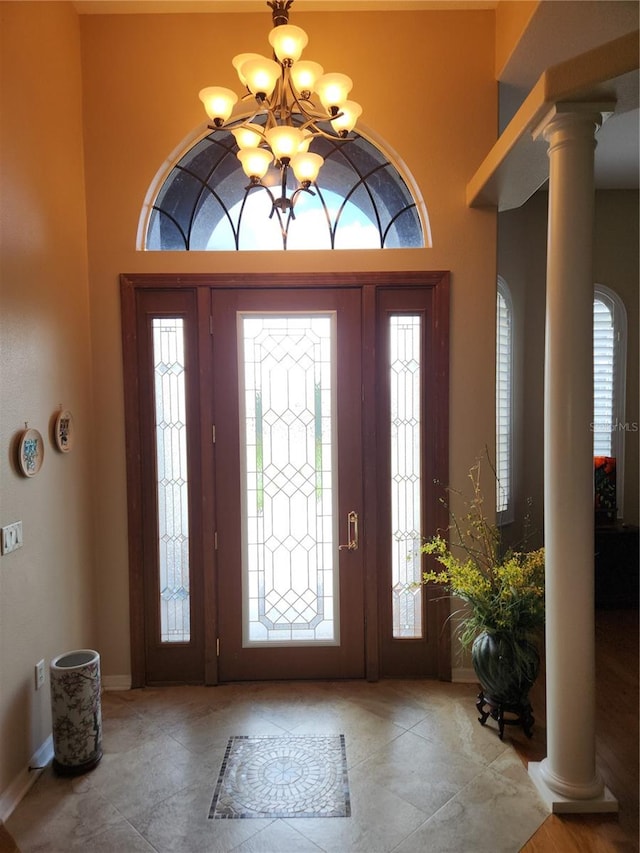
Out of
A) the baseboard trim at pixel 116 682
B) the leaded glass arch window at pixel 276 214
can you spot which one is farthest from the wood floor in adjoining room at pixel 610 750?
the leaded glass arch window at pixel 276 214

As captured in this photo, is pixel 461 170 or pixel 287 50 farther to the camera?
pixel 461 170

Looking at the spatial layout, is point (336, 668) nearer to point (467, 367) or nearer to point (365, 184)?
point (467, 367)

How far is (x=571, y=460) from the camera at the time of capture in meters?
2.13

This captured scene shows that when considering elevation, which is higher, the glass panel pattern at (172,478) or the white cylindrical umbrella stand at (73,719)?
the glass panel pattern at (172,478)

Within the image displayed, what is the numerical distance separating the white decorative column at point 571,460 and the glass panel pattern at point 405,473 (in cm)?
100

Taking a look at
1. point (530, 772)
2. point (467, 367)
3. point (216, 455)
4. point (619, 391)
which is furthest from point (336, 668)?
point (619, 391)

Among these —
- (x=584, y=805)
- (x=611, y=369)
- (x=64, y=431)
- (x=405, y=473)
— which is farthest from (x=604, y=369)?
(x=64, y=431)

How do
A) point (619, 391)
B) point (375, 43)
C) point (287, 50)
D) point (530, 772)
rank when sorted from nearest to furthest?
point (287, 50), point (530, 772), point (375, 43), point (619, 391)

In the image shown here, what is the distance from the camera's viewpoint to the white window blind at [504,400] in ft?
14.7

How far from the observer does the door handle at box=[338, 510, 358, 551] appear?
3088 millimetres

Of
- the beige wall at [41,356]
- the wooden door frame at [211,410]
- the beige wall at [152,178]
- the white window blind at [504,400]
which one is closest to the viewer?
the beige wall at [41,356]

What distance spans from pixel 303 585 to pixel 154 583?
2.93 feet

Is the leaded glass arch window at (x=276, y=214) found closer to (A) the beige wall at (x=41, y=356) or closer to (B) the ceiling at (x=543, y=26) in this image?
(A) the beige wall at (x=41, y=356)

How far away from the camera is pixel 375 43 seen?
2963 millimetres
